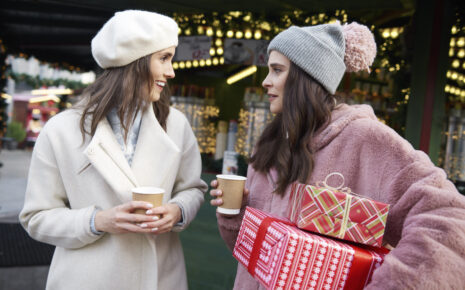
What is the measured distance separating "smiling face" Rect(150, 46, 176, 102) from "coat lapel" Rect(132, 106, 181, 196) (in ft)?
0.28

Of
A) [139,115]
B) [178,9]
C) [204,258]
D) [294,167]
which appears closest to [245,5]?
[178,9]

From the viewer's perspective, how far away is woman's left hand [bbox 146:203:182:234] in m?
1.46

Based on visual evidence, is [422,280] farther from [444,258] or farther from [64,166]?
[64,166]

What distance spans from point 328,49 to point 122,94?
34.3 inches

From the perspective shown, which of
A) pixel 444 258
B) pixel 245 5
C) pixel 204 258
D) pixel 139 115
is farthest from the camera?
pixel 245 5

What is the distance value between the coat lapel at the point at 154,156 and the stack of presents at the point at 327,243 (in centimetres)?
68

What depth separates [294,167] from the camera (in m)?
1.55

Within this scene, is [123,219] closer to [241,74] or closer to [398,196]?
[398,196]

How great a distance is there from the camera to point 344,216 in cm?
120

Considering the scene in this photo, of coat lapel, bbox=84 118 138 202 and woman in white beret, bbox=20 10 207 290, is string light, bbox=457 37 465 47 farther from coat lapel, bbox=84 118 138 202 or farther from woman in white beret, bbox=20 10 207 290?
coat lapel, bbox=84 118 138 202

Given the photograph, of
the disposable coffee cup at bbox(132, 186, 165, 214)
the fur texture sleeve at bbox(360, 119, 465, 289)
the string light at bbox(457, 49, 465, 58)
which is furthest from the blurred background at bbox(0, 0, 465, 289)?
the fur texture sleeve at bbox(360, 119, 465, 289)

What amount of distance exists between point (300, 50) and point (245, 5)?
10.9ft

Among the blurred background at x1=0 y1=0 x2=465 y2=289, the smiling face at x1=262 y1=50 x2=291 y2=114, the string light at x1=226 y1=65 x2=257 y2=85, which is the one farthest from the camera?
the string light at x1=226 y1=65 x2=257 y2=85

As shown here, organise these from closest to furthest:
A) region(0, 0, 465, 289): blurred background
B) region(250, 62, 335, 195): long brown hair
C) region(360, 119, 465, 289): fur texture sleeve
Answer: region(360, 119, 465, 289): fur texture sleeve → region(250, 62, 335, 195): long brown hair → region(0, 0, 465, 289): blurred background
